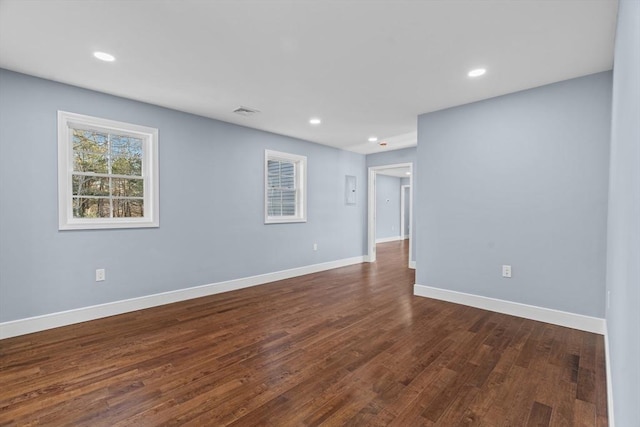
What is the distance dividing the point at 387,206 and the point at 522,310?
293 inches

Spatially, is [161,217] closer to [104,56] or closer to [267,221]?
[267,221]

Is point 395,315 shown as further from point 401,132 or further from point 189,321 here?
point 401,132

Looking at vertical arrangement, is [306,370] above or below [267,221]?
below

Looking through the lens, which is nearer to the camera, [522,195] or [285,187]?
[522,195]

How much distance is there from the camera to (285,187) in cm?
551

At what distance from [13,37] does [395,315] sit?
13.8ft

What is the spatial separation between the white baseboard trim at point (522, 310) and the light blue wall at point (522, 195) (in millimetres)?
59

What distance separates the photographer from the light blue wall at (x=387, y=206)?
10.3 metres

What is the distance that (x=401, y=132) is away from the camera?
5.06 metres

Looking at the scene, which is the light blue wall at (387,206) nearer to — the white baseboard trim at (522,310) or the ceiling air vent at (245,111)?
the white baseboard trim at (522,310)

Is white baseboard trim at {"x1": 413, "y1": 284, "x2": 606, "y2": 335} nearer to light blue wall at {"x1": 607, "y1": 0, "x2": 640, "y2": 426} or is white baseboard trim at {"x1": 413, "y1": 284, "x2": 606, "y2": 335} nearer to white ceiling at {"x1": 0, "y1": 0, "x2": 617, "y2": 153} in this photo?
light blue wall at {"x1": 607, "y1": 0, "x2": 640, "y2": 426}

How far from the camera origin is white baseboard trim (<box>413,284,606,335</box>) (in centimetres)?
292

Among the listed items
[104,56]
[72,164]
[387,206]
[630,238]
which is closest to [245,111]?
[104,56]

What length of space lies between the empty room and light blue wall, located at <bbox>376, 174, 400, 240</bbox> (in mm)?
5381
